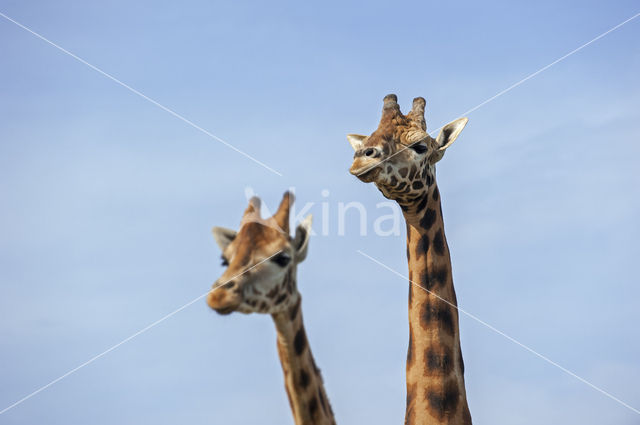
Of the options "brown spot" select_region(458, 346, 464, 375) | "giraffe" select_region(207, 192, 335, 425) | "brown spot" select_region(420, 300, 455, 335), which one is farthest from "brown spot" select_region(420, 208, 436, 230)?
"giraffe" select_region(207, 192, 335, 425)

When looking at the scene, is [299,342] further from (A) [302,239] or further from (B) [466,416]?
(B) [466,416]

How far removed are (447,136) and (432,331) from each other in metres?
2.95

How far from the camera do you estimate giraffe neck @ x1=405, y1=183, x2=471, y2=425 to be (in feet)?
44.1

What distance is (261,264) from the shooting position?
9625mm

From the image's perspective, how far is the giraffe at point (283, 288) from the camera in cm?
956

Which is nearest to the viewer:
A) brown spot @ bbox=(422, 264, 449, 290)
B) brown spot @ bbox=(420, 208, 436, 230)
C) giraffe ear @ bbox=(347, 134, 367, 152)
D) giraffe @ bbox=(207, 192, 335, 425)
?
giraffe @ bbox=(207, 192, 335, 425)

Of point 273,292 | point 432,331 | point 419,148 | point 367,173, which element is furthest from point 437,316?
point 273,292

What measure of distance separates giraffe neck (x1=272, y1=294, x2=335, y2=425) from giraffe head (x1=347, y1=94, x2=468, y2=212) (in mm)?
3545

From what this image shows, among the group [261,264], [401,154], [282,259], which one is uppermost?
[401,154]

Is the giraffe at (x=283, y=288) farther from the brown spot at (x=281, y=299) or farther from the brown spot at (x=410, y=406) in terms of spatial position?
the brown spot at (x=410, y=406)

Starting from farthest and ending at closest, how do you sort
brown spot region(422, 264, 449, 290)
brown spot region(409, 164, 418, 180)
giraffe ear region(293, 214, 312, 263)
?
1. brown spot region(422, 264, 449, 290)
2. brown spot region(409, 164, 418, 180)
3. giraffe ear region(293, 214, 312, 263)

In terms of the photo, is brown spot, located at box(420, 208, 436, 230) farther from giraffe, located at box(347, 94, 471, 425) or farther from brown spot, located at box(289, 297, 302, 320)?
brown spot, located at box(289, 297, 302, 320)

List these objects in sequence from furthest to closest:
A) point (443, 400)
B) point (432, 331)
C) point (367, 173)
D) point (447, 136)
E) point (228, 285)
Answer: point (447, 136), point (432, 331), point (443, 400), point (367, 173), point (228, 285)

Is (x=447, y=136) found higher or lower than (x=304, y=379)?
higher
